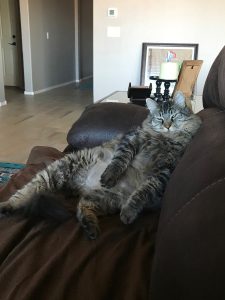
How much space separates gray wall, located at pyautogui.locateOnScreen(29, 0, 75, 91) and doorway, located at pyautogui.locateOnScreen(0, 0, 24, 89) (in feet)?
1.93

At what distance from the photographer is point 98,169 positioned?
4.82 feet

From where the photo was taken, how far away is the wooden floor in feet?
11.3

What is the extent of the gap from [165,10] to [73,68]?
489 centimetres

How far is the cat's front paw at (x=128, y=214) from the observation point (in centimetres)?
111

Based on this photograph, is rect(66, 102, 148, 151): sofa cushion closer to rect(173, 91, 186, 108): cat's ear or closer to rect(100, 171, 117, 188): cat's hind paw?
rect(173, 91, 186, 108): cat's ear

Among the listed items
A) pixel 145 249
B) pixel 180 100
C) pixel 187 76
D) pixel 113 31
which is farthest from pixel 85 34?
pixel 145 249

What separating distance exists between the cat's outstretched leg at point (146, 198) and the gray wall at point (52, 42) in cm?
581

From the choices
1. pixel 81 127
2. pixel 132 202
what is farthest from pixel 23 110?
pixel 132 202

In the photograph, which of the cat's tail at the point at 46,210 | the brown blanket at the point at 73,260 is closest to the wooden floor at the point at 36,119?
the cat's tail at the point at 46,210

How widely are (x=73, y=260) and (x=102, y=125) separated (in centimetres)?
97

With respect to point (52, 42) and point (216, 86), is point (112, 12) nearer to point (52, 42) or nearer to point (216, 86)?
point (216, 86)

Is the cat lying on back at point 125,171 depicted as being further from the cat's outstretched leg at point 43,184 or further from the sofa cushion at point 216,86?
the sofa cushion at point 216,86

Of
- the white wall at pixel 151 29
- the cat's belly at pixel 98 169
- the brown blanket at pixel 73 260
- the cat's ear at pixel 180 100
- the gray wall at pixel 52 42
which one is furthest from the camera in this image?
the gray wall at pixel 52 42

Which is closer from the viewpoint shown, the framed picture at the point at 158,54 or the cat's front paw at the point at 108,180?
the cat's front paw at the point at 108,180
